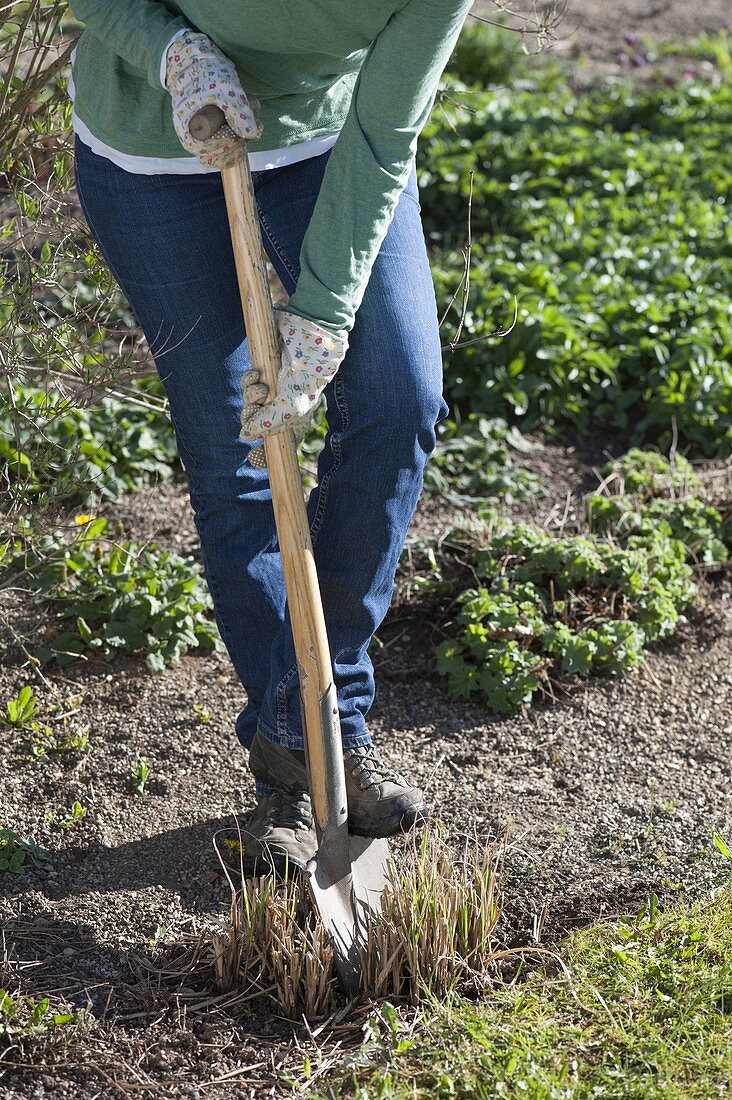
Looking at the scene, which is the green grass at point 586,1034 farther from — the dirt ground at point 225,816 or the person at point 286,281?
the person at point 286,281

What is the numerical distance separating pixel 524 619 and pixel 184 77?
1.59 meters

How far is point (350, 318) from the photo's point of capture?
1.91 m

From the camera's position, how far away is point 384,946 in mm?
1995

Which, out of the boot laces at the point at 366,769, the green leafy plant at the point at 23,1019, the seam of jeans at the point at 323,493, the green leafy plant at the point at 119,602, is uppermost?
the seam of jeans at the point at 323,493

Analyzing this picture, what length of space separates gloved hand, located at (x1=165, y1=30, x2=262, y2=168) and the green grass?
1389mm

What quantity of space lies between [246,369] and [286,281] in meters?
0.17

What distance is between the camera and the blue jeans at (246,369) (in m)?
2.04

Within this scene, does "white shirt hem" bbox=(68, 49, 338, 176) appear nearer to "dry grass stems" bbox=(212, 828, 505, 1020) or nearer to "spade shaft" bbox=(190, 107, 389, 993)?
"spade shaft" bbox=(190, 107, 389, 993)

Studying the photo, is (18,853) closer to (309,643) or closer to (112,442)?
(309,643)

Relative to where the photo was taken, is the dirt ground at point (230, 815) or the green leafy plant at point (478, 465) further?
the green leafy plant at point (478, 465)

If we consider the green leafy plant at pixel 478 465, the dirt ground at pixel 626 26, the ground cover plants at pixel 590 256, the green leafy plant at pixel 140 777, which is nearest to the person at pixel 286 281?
the green leafy plant at pixel 140 777

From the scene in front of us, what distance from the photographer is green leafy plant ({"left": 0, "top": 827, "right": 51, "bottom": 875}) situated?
228 centimetres

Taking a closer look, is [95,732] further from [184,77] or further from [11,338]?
[184,77]

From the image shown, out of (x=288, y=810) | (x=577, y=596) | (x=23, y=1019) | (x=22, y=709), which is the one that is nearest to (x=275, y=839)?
(x=288, y=810)
